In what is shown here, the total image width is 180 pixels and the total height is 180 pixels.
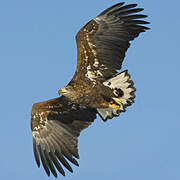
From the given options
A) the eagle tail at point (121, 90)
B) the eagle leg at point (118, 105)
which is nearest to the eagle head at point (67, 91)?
the eagle tail at point (121, 90)

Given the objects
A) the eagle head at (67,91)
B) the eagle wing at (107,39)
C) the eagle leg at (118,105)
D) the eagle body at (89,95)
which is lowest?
the eagle leg at (118,105)

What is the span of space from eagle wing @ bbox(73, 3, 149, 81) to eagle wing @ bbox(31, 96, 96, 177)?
1083 mm

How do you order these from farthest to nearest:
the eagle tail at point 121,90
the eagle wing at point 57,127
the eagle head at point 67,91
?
the eagle wing at point 57,127 < the eagle tail at point 121,90 < the eagle head at point 67,91

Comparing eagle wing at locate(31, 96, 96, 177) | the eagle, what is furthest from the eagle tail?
Answer: eagle wing at locate(31, 96, 96, 177)

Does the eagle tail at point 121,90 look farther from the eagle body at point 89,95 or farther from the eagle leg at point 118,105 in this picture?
the eagle body at point 89,95

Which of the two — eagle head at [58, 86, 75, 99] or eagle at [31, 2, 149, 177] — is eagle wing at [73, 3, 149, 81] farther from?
eagle head at [58, 86, 75, 99]

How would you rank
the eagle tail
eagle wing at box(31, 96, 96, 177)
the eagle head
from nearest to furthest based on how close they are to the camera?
the eagle head
the eagle tail
eagle wing at box(31, 96, 96, 177)

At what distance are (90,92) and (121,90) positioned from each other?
77cm

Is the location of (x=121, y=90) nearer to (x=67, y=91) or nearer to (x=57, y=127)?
(x=67, y=91)

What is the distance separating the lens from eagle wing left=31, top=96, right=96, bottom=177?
8.88 meters

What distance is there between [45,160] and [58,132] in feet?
2.67

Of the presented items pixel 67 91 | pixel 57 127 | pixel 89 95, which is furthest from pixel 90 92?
pixel 57 127

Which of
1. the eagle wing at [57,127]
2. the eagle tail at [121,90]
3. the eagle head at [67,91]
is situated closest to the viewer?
the eagle head at [67,91]

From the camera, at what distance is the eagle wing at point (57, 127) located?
8.88m
